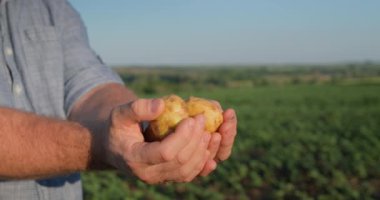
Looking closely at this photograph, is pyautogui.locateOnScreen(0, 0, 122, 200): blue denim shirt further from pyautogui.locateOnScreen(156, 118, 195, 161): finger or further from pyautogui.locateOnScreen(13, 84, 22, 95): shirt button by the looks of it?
pyautogui.locateOnScreen(156, 118, 195, 161): finger

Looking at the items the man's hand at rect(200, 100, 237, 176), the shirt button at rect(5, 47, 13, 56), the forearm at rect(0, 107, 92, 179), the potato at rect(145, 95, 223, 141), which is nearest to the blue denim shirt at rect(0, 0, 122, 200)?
the shirt button at rect(5, 47, 13, 56)

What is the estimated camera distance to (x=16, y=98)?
2.56m

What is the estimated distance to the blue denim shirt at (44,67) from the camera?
2.57 meters

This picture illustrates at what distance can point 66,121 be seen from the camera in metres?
2.20

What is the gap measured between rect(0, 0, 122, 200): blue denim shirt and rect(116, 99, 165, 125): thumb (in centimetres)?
77

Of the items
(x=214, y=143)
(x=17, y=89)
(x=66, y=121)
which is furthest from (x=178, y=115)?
(x=17, y=89)

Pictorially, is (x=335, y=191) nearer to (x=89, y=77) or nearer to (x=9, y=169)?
(x=89, y=77)

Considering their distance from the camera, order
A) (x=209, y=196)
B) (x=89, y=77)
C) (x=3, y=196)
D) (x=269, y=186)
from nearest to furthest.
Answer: (x=3, y=196) → (x=89, y=77) → (x=209, y=196) → (x=269, y=186)

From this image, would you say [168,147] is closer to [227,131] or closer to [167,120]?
[167,120]

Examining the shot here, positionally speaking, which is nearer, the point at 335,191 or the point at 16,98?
the point at 16,98

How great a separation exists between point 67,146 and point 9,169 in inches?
8.8

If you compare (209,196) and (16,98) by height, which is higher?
(16,98)

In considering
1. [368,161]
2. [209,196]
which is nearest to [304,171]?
[368,161]

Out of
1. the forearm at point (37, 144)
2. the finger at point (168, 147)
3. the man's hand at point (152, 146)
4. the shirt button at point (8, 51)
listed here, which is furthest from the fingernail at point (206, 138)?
the shirt button at point (8, 51)
